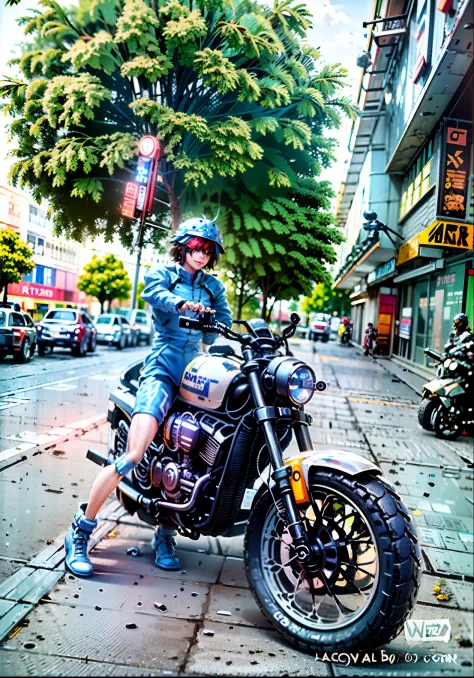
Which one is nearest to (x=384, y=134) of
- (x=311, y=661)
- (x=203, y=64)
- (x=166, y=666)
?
(x=203, y=64)

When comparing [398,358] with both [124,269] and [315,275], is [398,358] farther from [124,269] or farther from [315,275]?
[124,269]

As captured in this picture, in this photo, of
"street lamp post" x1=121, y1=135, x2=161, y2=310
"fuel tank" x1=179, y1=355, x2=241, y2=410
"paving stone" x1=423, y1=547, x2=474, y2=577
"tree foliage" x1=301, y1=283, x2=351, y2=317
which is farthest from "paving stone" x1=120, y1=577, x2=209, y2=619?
"street lamp post" x1=121, y1=135, x2=161, y2=310

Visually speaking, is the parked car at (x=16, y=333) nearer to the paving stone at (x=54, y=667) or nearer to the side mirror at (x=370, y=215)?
the paving stone at (x=54, y=667)

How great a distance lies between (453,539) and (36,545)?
185 cm

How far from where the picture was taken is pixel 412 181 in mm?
2086

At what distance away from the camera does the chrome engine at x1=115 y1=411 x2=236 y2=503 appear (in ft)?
7.72

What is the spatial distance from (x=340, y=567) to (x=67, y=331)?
1.91m


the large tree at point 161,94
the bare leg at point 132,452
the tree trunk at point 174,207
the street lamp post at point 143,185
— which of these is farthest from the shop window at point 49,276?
the bare leg at point 132,452

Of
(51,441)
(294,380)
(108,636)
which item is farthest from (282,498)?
(51,441)

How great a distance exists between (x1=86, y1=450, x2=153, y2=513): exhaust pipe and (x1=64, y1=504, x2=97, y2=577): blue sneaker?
0.67 feet

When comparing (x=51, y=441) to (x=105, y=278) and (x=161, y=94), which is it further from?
(x=161, y=94)

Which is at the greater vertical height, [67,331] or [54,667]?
[67,331]

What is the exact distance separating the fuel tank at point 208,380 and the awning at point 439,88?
107 cm

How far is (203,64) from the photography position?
2400 mm
